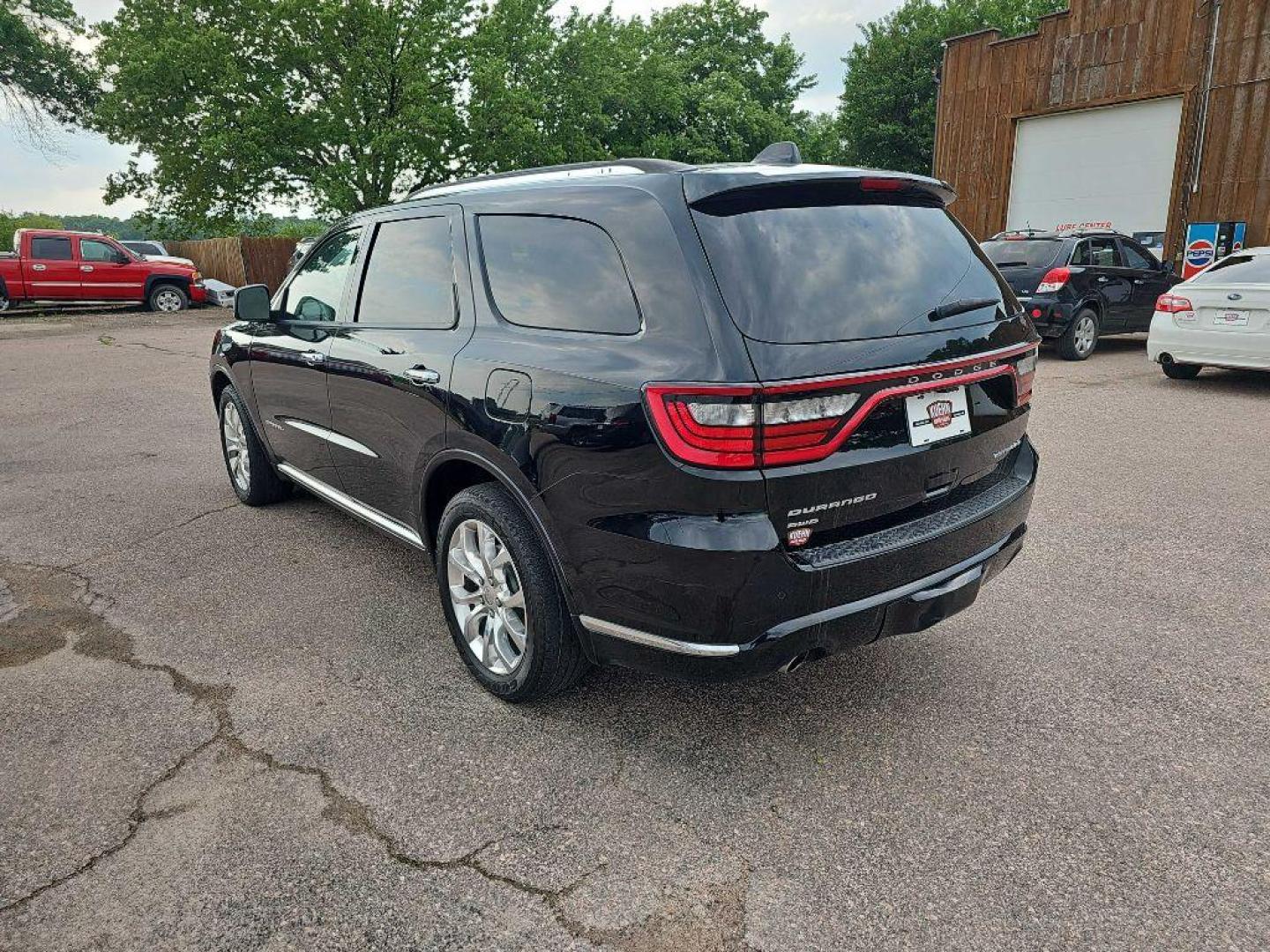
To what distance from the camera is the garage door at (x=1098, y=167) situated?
17469mm

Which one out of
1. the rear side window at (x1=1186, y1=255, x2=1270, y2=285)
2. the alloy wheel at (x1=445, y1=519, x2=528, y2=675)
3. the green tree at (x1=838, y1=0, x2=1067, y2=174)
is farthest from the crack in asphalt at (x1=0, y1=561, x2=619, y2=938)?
the green tree at (x1=838, y1=0, x2=1067, y2=174)

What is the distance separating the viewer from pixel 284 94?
78.5ft

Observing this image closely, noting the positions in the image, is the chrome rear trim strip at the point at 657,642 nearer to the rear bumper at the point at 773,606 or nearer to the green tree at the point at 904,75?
the rear bumper at the point at 773,606

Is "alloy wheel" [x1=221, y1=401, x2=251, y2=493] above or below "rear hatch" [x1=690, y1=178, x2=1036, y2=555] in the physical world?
below

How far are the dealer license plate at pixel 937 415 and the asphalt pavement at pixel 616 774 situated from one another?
0.98m

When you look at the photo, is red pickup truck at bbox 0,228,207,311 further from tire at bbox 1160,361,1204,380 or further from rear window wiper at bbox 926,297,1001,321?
rear window wiper at bbox 926,297,1001,321

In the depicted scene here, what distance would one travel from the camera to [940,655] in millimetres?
3273

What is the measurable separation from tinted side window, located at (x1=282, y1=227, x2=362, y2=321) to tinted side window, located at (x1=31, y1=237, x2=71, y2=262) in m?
19.8

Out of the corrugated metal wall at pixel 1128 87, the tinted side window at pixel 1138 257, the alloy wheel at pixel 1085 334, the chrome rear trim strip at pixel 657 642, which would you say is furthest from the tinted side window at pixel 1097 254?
the chrome rear trim strip at pixel 657 642

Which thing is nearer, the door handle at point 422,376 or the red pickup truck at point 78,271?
the door handle at point 422,376

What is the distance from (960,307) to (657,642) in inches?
56.0

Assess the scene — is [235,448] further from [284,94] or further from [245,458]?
[284,94]

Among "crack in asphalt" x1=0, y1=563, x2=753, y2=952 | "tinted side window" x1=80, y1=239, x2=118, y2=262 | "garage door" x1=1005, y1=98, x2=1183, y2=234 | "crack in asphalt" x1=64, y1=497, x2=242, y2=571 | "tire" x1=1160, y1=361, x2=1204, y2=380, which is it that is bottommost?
"crack in asphalt" x1=0, y1=563, x2=753, y2=952

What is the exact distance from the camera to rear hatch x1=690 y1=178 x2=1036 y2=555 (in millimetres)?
2223
